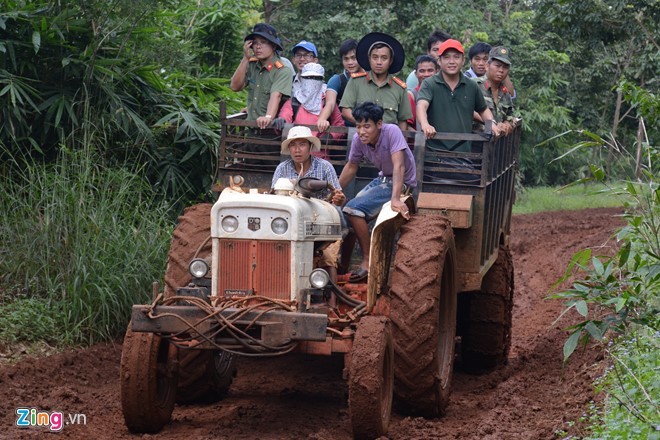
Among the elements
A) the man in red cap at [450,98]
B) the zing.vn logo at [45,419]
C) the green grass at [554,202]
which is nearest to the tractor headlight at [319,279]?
the zing.vn logo at [45,419]

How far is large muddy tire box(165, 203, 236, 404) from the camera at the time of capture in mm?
7992

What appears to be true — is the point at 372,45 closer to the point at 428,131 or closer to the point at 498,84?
the point at 428,131

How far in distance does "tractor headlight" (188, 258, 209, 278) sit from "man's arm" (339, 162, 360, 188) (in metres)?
1.63

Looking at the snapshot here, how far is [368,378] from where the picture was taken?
6824 mm

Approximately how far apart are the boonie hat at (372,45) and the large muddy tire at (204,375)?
298 centimetres

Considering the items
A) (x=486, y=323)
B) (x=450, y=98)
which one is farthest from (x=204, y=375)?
(x=450, y=98)

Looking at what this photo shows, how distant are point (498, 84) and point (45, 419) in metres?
6.20

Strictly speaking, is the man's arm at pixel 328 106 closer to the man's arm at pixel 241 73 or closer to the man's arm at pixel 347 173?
the man's arm at pixel 241 73

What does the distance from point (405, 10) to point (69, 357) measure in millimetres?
14912

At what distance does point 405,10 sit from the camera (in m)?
22.8

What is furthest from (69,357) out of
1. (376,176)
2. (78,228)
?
(376,176)

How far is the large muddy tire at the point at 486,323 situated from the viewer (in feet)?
33.7

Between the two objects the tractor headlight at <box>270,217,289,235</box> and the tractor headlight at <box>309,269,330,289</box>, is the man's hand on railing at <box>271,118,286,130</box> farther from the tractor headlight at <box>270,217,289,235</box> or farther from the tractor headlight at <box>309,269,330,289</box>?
the tractor headlight at <box>309,269,330,289</box>

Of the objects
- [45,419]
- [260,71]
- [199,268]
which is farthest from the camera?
[260,71]
